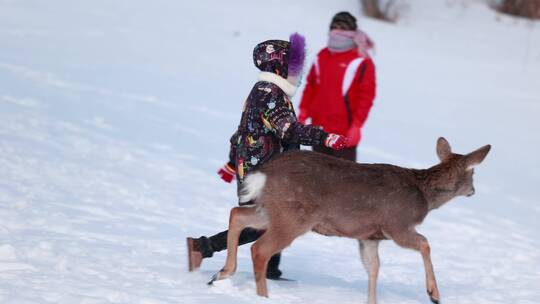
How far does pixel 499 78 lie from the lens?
21.2 meters

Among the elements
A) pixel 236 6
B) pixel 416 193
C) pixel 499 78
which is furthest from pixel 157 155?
pixel 236 6

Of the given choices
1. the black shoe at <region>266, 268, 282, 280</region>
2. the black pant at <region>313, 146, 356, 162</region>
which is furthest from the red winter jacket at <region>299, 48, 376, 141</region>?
the black shoe at <region>266, 268, 282, 280</region>

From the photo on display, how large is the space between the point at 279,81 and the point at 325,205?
97 centimetres

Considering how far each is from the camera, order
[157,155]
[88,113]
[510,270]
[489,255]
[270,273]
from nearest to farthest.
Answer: [270,273] → [510,270] → [489,255] → [157,155] → [88,113]

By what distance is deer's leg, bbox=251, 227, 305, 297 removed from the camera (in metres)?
6.21

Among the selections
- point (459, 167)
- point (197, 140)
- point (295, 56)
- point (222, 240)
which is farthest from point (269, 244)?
point (197, 140)

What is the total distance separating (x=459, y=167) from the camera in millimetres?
6891

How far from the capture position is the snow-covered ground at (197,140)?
7062mm

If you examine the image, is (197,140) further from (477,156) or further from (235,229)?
(477,156)

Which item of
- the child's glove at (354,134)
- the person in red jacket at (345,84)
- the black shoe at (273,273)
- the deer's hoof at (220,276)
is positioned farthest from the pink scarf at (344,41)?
the deer's hoof at (220,276)

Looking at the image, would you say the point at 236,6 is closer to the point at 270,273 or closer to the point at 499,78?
the point at 499,78

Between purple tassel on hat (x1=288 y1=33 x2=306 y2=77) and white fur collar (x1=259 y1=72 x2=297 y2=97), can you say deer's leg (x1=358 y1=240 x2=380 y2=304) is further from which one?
purple tassel on hat (x1=288 y1=33 x2=306 y2=77)

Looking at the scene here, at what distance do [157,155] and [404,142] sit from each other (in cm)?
480

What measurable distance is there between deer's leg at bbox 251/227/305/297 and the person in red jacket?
2.13 m
